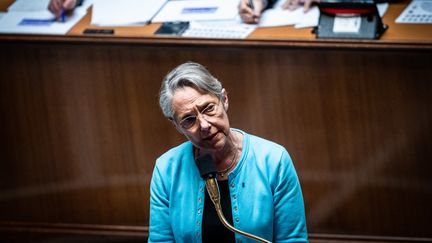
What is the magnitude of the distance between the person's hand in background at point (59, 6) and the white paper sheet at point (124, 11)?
11 cm

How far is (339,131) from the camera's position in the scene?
3.38m

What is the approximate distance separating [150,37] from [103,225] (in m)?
0.90

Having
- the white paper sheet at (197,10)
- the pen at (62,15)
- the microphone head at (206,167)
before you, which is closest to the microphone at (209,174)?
the microphone head at (206,167)

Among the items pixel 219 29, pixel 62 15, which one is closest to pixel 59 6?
pixel 62 15


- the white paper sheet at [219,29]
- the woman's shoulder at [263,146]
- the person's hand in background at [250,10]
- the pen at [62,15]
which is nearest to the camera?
the woman's shoulder at [263,146]

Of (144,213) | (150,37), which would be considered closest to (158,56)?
(150,37)

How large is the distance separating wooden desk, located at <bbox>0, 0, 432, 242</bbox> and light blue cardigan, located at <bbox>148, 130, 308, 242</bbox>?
0.92m

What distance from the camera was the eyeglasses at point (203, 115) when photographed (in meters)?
2.35

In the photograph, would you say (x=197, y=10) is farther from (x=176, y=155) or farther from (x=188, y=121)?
(x=188, y=121)

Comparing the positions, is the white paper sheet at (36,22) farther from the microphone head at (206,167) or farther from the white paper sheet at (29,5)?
the microphone head at (206,167)

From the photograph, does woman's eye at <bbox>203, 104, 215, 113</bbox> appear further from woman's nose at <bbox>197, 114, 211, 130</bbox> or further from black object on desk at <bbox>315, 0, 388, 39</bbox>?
black object on desk at <bbox>315, 0, 388, 39</bbox>

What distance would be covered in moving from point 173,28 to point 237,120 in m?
0.47

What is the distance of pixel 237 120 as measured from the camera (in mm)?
3502

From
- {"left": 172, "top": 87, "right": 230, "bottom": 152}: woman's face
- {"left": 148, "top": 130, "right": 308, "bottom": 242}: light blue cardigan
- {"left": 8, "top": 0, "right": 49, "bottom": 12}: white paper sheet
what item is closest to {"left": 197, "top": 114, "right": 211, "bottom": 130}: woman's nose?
{"left": 172, "top": 87, "right": 230, "bottom": 152}: woman's face
